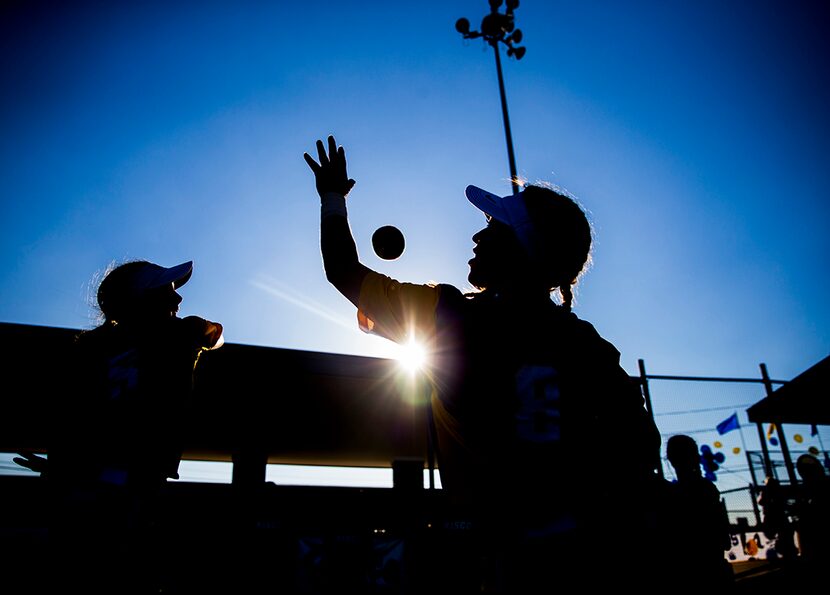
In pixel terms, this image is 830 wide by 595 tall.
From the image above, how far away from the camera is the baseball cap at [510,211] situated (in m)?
1.77

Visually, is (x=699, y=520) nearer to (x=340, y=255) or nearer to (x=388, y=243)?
(x=388, y=243)

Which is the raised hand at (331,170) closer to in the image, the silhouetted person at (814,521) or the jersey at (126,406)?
the jersey at (126,406)

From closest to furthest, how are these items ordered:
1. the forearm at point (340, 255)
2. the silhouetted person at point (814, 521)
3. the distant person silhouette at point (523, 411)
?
the distant person silhouette at point (523, 411) → the forearm at point (340, 255) → the silhouetted person at point (814, 521)

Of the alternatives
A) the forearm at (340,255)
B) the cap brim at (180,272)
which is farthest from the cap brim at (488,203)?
the cap brim at (180,272)

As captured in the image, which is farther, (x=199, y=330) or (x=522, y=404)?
(x=199, y=330)

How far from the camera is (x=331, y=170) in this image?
1993mm

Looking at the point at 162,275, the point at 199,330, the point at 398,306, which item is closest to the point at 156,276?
the point at 162,275

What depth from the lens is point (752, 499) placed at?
38.3ft

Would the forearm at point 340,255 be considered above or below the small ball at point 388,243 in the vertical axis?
below

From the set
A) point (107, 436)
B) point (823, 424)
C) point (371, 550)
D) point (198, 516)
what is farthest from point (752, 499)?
point (107, 436)

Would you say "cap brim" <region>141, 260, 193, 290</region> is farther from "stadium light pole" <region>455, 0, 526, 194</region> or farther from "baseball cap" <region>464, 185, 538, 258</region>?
"stadium light pole" <region>455, 0, 526, 194</region>

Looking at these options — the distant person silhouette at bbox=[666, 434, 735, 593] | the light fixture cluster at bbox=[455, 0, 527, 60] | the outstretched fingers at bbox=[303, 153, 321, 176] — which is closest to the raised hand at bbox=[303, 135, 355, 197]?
the outstretched fingers at bbox=[303, 153, 321, 176]

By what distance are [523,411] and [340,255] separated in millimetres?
832

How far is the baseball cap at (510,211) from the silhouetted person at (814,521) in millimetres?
5379
